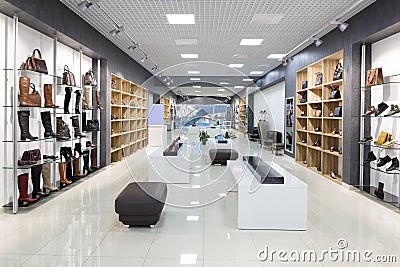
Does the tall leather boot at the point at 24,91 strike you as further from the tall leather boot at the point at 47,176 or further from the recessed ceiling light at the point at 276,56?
the recessed ceiling light at the point at 276,56

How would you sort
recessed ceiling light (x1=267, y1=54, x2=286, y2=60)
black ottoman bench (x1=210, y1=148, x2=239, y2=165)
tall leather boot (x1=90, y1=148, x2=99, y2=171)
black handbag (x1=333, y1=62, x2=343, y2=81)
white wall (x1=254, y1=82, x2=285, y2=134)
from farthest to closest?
white wall (x1=254, y1=82, x2=285, y2=134)
recessed ceiling light (x1=267, y1=54, x2=286, y2=60)
black ottoman bench (x1=210, y1=148, x2=239, y2=165)
tall leather boot (x1=90, y1=148, x2=99, y2=171)
black handbag (x1=333, y1=62, x2=343, y2=81)

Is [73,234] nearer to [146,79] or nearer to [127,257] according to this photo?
[127,257]

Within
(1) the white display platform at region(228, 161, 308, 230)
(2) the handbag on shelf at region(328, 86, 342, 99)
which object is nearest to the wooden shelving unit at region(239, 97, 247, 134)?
(2) the handbag on shelf at region(328, 86, 342, 99)

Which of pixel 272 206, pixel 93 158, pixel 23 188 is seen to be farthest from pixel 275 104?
pixel 23 188

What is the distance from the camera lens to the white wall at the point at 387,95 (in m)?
5.90

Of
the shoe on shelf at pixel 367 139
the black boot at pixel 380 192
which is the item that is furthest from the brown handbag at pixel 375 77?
the black boot at pixel 380 192

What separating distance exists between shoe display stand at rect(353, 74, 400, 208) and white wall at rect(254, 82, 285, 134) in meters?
7.77

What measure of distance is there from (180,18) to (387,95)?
3.93m

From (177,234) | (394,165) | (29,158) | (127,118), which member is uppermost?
(127,118)

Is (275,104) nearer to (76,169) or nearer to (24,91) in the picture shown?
(76,169)

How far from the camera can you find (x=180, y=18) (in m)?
7.22

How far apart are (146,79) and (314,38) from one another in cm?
884

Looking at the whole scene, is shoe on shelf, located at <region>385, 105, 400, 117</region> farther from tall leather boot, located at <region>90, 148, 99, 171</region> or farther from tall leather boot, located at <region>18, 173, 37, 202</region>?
tall leather boot, located at <region>90, 148, 99, 171</region>

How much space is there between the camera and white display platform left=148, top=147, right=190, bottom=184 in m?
7.21
